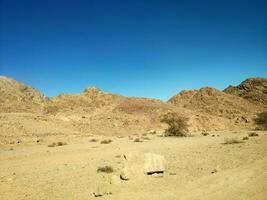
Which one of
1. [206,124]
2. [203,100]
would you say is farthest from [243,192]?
[203,100]

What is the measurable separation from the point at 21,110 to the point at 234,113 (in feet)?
164

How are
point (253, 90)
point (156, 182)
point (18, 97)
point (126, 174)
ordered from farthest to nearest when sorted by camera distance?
point (253, 90) → point (18, 97) → point (126, 174) → point (156, 182)

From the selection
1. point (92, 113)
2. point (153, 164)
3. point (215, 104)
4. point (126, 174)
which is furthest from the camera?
point (215, 104)

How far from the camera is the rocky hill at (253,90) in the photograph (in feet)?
318

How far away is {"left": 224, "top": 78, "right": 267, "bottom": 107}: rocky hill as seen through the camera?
318 feet

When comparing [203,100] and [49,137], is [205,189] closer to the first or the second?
[49,137]

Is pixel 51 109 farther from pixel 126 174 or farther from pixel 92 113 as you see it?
pixel 126 174

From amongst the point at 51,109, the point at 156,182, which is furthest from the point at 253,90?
the point at 156,182

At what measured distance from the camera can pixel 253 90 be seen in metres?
103

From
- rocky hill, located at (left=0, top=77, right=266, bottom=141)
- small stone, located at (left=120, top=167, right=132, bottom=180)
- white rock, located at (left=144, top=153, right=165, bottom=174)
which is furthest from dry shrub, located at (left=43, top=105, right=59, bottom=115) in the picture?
small stone, located at (left=120, top=167, right=132, bottom=180)

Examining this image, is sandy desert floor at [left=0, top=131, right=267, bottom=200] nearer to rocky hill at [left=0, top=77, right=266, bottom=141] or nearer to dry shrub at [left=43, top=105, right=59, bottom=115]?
rocky hill at [left=0, top=77, right=266, bottom=141]

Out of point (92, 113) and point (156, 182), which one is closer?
point (156, 182)

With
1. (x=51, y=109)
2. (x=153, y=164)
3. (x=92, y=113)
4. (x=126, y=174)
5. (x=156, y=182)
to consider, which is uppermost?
(x=51, y=109)

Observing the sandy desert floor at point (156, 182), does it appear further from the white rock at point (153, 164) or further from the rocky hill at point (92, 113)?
the rocky hill at point (92, 113)
